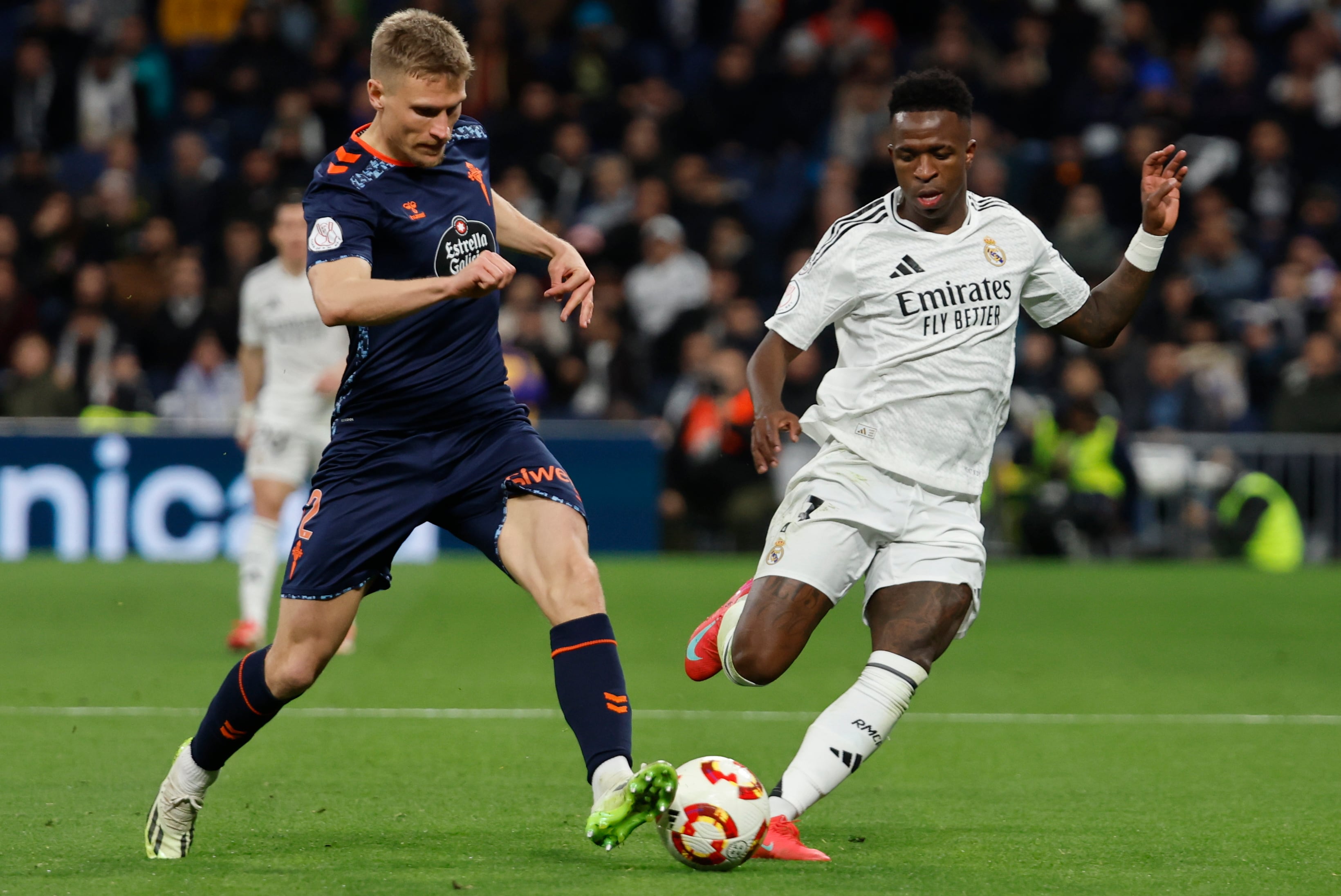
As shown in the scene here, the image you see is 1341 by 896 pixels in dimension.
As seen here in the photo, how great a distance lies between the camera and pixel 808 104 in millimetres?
18109

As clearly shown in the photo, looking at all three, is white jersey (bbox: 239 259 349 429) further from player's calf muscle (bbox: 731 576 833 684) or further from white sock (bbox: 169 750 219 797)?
player's calf muscle (bbox: 731 576 833 684)

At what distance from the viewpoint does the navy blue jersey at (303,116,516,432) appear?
4922 millimetres

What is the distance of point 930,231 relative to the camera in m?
5.43

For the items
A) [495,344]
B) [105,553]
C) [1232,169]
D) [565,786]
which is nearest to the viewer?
[495,344]

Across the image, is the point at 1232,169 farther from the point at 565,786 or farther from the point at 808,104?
the point at 565,786

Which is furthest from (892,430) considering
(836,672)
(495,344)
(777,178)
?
(777,178)

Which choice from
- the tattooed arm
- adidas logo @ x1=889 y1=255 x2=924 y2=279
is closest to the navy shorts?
adidas logo @ x1=889 y1=255 x2=924 y2=279

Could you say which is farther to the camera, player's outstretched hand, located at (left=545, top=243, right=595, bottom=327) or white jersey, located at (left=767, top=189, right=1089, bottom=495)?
white jersey, located at (left=767, top=189, right=1089, bottom=495)

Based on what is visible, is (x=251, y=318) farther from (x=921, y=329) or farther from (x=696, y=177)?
(x=696, y=177)

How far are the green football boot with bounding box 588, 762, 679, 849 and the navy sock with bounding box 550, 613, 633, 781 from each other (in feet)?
0.68

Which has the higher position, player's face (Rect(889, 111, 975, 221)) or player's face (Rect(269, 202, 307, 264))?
player's face (Rect(889, 111, 975, 221))

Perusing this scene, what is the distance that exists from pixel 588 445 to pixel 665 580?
1.82m

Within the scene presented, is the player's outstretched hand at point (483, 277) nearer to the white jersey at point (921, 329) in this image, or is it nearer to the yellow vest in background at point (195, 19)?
the white jersey at point (921, 329)

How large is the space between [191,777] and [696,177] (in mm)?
12633
